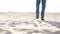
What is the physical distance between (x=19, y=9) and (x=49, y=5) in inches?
27.8

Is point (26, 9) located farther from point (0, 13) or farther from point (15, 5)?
point (0, 13)

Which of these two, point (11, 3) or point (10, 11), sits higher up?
point (11, 3)

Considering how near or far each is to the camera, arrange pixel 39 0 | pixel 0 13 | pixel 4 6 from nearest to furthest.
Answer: pixel 39 0 → pixel 0 13 → pixel 4 6

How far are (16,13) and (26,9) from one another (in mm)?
268

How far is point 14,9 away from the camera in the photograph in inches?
106

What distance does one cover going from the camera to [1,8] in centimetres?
271

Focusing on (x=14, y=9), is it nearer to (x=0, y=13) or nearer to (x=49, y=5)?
(x=0, y=13)

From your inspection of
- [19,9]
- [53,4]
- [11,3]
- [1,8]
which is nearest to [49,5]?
[53,4]

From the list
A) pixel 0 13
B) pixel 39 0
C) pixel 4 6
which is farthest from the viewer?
pixel 4 6

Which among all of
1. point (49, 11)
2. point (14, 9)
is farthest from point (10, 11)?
point (49, 11)

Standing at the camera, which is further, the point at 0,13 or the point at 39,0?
the point at 0,13

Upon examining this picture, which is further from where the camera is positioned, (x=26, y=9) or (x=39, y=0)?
(x=26, y=9)

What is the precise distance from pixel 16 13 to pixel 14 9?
171 mm

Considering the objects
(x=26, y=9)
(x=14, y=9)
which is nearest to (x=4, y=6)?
(x=14, y=9)
